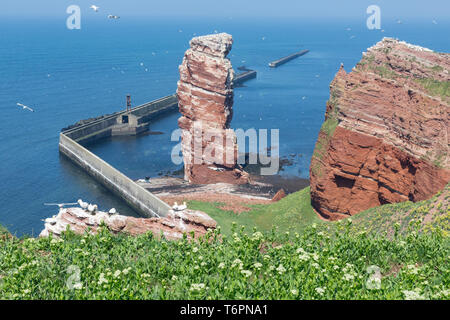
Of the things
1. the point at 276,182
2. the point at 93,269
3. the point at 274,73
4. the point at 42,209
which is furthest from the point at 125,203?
the point at 274,73

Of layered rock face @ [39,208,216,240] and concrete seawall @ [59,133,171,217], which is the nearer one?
layered rock face @ [39,208,216,240]

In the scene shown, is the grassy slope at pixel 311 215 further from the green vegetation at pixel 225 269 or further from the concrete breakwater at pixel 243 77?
the concrete breakwater at pixel 243 77

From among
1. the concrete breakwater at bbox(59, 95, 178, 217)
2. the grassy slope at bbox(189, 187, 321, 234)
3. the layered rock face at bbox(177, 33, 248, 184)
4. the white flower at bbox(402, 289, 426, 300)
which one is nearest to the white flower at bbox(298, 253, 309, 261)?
the white flower at bbox(402, 289, 426, 300)

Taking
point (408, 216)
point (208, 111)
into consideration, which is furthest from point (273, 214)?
point (208, 111)

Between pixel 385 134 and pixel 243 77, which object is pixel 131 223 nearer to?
pixel 385 134

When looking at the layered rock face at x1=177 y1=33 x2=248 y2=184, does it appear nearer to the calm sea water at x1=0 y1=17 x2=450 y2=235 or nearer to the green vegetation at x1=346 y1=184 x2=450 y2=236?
the calm sea water at x1=0 y1=17 x2=450 y2=235

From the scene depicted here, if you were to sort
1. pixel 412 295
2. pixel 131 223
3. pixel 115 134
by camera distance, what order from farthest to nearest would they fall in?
1. pixel 115 134
2. pixel 131 223
3. pixel 412 295
